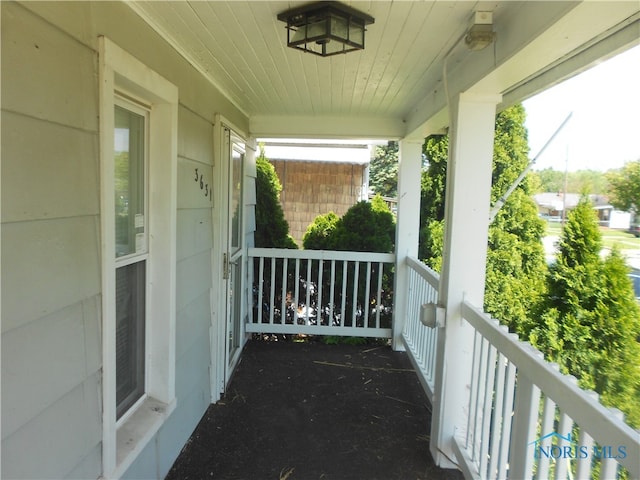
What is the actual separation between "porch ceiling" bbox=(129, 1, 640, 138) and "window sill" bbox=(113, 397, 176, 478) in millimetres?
1761

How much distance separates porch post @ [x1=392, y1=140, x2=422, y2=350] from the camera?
12.7 feet

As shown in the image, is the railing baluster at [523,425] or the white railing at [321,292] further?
the white railing at [321,292]

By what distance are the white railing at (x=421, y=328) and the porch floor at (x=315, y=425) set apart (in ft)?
0.54

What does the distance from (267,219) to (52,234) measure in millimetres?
3451

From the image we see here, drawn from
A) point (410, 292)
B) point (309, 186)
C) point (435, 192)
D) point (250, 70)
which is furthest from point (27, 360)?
point (309, 186)

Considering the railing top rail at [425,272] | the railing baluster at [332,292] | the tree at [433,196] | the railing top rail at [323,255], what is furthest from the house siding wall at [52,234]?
the tree at [433,196]

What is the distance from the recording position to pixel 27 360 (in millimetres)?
1052

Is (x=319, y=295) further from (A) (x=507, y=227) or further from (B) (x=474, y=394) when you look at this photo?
(A) (x=507, y=227)

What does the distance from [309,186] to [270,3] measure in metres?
7.71

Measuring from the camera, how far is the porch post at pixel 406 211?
3873 mm

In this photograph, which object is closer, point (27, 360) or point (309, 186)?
point (27, 360)

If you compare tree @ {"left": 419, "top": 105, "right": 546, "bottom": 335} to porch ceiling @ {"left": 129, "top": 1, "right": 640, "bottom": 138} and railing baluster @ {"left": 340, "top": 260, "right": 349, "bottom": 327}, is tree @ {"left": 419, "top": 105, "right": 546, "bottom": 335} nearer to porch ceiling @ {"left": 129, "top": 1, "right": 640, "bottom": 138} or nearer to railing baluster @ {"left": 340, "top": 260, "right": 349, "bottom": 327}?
railing baluster @ {"left": 340, "top": 260, "right": 349, "bottom": 327}

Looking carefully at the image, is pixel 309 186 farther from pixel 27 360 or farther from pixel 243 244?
pixel 27 360

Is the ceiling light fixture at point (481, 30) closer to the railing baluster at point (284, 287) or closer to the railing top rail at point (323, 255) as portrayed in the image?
the railing top rail at point (323, 255)
